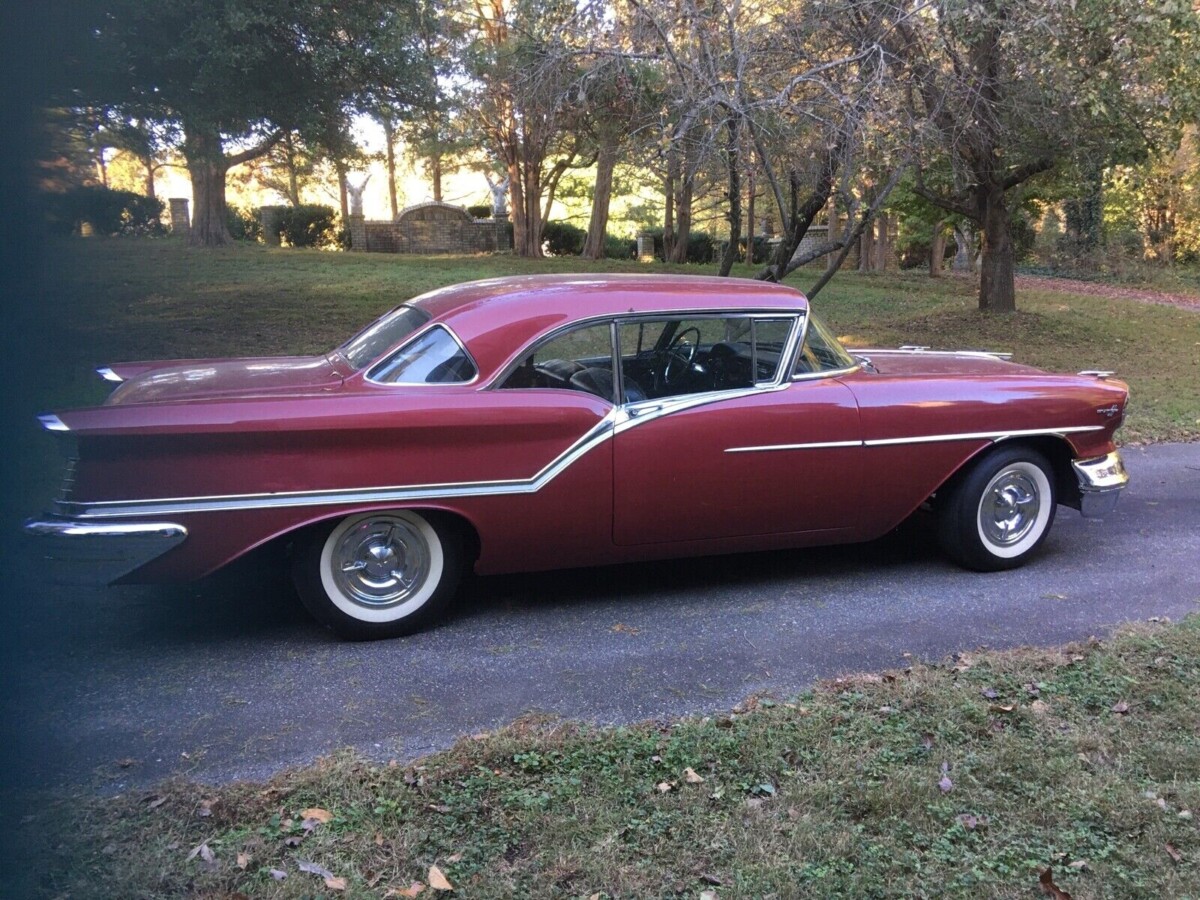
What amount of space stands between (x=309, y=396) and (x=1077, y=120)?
9.63 m

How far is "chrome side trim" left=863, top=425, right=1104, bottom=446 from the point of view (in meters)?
4.80

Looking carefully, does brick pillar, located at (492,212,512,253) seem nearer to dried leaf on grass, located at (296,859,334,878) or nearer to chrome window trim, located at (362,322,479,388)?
chrome window trim, located at (362,322,479,388)

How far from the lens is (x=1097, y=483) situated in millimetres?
5246

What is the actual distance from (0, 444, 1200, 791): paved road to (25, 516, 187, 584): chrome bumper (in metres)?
0.19

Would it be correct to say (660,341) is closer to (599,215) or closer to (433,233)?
(599,215)

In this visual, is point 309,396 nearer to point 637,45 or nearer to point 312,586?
point 312,586

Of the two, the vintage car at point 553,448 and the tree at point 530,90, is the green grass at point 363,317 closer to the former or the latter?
the vintage car at point 553,448

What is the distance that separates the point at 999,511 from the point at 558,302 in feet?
8.38

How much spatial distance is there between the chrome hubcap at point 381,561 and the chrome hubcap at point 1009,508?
2.85m

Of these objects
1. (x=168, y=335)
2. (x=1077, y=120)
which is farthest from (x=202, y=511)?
(x=1077, y=120)

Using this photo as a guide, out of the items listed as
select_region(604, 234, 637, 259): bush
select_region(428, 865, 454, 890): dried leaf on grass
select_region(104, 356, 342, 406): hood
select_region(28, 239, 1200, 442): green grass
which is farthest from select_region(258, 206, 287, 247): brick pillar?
select_region(428, 865, 454, 890): dried leaf on grass

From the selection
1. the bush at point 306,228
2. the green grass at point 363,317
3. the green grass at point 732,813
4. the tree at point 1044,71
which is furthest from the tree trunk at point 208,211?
the green grass at point 732,813

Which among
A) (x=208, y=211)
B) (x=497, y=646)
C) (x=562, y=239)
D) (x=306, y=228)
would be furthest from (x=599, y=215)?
(x=497, y=646)

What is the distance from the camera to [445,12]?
12.4m
